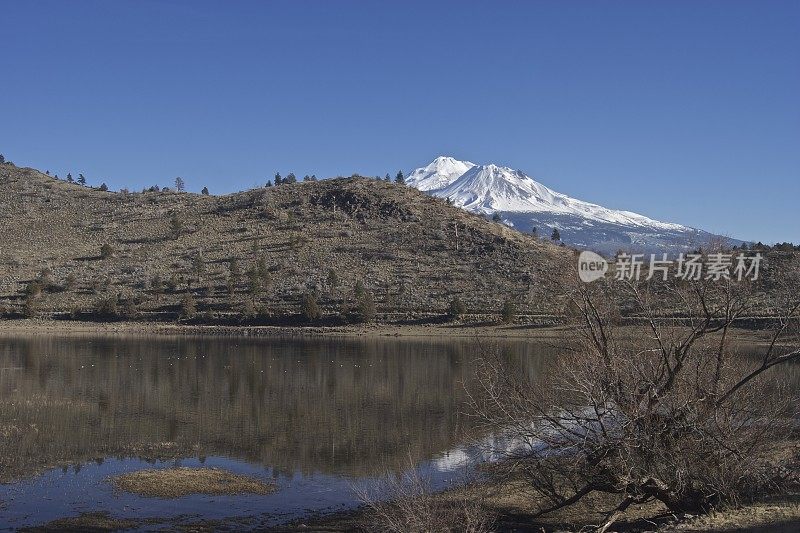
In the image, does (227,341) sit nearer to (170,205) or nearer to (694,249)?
(694,249)

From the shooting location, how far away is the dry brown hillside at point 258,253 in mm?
97312

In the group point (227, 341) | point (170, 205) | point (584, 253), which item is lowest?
point (227, 341)

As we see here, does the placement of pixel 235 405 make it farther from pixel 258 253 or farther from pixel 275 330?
pixel 258 253

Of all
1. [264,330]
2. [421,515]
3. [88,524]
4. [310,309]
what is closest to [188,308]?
[264,330]

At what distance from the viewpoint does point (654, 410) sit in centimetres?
1675

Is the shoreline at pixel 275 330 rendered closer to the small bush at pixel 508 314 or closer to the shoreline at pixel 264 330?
the shoreline at pixel 264 330

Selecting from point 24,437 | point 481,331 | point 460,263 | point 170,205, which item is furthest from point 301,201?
point 24,437

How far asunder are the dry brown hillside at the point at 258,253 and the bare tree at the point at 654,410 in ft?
194

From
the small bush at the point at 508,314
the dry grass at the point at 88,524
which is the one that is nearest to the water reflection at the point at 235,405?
the dry grass at the point at 88,524

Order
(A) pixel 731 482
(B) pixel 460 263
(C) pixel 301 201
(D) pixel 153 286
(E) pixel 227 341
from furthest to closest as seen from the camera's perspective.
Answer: (C) pixel 301 201 → (B) pixel 460 263 → (D) pixel 153 286 → (E) pixel 227 341 → (A) pixel 731 482

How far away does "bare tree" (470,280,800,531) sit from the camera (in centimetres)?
1656

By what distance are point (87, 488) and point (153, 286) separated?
8283 centimetres

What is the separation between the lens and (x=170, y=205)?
150500mm

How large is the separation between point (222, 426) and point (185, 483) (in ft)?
30.8
